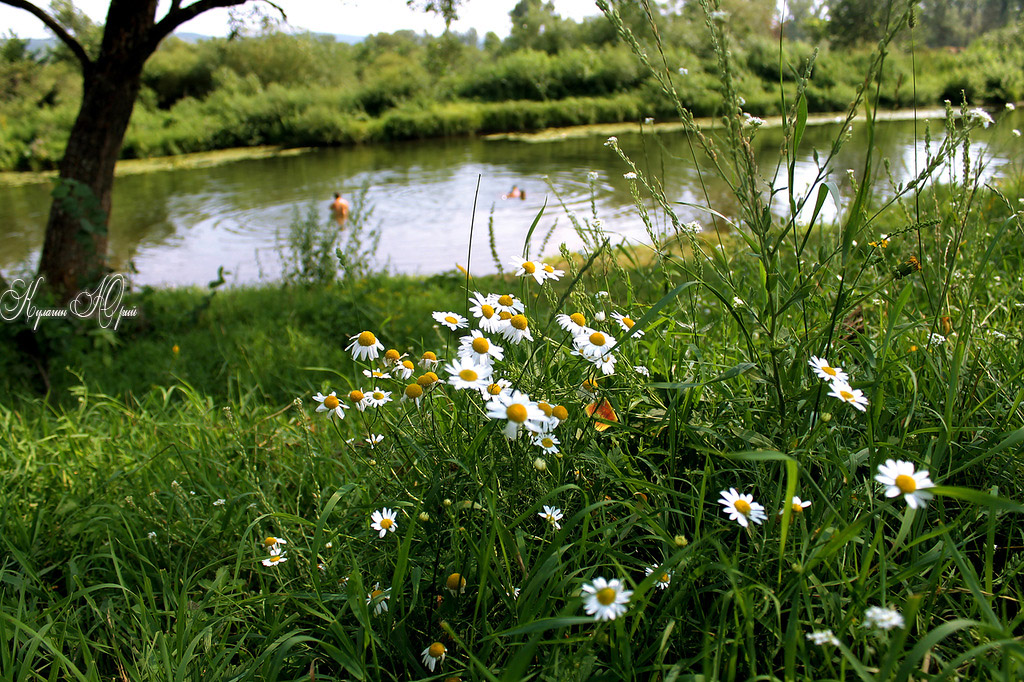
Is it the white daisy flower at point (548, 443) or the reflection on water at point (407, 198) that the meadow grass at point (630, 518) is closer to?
the white daisy flower at point (548, 443)

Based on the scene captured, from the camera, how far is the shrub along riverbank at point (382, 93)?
21.1 metres

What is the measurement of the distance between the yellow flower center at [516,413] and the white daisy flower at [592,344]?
0.26 m

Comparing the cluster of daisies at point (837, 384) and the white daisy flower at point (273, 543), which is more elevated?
the cluster of daisies at point (837, 384)

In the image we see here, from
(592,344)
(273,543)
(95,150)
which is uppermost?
(95,150)

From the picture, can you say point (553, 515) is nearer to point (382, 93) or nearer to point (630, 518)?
point (630, 518)

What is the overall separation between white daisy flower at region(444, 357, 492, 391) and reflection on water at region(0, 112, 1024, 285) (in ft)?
11.2

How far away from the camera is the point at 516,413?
92 centimetres

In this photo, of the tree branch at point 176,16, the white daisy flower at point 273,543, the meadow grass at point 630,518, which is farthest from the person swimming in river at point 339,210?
the white daisy flower at point 273,543

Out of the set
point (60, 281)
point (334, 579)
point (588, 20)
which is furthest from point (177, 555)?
point (588, 20)

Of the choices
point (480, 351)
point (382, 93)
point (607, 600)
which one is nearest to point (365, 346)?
point (480, 351)

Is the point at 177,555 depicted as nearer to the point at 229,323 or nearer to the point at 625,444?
the point at 625,444

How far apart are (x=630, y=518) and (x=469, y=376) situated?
0.38 metres

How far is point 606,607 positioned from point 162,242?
9.91m

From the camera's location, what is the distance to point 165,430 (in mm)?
2383
